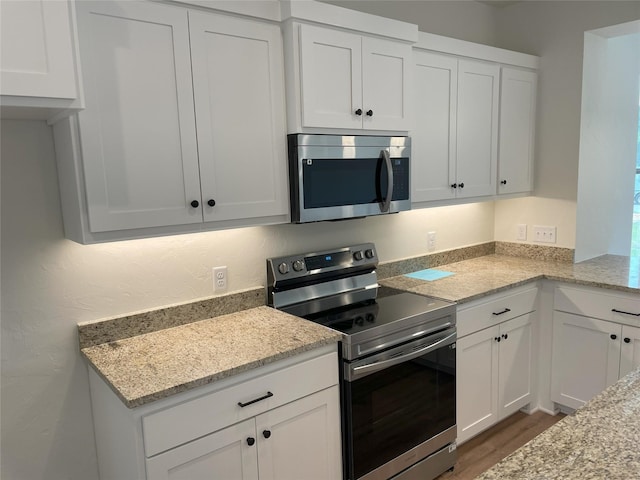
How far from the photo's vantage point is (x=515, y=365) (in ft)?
9.71

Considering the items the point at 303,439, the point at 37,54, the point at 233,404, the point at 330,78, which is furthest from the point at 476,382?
the point at 37,54

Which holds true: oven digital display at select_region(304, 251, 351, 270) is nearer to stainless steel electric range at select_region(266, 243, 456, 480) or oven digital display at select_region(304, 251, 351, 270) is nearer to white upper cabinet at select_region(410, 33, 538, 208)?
stainless steel electric range at select_region(266, 243, 456, 480)

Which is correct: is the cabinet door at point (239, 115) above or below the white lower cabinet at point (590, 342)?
above

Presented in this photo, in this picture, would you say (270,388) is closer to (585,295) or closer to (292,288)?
(292,288)

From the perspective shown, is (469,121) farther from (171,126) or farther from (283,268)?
(171,126)

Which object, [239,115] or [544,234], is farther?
[544,234]

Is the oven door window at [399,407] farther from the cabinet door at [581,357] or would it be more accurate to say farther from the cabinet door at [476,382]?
the cabinet door at [581,357]

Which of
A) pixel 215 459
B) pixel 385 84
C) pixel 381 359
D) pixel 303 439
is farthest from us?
pixel 385 84

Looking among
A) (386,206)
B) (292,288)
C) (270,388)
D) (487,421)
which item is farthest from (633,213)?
(270,388)

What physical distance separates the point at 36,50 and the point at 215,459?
1.41 m

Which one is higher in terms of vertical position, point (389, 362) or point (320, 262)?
point (320, 262)

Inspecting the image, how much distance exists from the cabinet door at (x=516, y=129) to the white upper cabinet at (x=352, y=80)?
3.29 feet

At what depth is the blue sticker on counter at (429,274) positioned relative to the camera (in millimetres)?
2953

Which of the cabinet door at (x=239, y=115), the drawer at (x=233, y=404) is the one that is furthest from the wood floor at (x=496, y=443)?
the cabinet door at (x=239, y=115)
